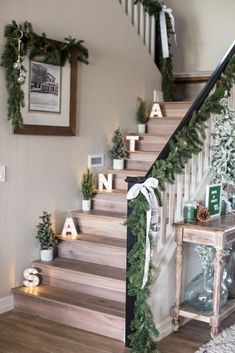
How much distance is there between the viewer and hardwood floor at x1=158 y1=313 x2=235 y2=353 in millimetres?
3441

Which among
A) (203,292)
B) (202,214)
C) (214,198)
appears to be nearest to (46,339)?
(203,292)

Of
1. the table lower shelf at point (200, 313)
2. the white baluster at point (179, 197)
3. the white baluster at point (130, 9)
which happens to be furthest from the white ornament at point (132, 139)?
the table lower shelf at point (200, 313)

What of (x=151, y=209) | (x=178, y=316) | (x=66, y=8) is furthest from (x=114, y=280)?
(x=66, y=8)

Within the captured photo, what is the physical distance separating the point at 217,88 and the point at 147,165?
4.54 feet

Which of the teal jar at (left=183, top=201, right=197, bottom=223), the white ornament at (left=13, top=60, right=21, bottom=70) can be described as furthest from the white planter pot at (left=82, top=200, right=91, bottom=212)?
the white ornament at (left=13, top=60, right=21, bottom=70)

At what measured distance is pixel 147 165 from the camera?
5148mm

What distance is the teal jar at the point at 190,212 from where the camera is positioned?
3.70 meters

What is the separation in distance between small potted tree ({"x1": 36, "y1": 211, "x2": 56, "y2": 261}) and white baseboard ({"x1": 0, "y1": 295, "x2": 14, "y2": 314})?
1.40ft

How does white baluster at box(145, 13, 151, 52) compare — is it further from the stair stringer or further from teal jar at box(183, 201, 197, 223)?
teal jar at box(183, 201, 197, 223)

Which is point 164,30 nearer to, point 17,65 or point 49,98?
point 49,98

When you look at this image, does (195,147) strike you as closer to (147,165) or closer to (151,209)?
(151,209)

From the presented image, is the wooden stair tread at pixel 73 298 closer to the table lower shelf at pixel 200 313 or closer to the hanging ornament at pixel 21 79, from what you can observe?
the table lower shelf at pixel 200 313

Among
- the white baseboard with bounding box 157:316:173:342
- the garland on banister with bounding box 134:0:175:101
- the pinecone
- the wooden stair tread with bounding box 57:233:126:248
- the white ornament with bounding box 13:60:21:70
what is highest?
the garland on banister with bounding box 134:0:175:101

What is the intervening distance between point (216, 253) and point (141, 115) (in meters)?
2.42
